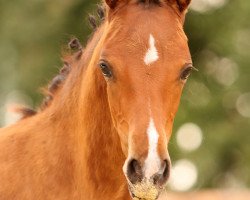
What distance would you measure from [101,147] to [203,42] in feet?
68.7

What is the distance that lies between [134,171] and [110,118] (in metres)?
0.92

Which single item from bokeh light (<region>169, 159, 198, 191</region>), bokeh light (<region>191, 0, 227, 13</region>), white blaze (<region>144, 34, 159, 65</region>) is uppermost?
white blaze (<region>144, 34, 159, 65</region>)

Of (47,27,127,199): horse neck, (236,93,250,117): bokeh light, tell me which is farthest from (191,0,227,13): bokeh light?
(47,27,127,199): horse neck

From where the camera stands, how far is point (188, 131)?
29.6 meters

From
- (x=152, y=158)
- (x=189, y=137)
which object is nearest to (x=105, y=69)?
(x=152, y=158)

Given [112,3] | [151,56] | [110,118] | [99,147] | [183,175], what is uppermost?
[112,3]

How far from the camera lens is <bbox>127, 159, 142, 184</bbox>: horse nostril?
7.12 m

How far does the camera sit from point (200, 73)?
2861 cm

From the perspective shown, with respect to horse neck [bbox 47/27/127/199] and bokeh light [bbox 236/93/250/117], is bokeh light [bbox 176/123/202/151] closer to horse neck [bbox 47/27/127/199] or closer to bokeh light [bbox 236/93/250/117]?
bokeh light [bbox 236/93/250/117]

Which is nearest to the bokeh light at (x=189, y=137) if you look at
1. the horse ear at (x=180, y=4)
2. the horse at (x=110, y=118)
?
the horse at (x=110, y=118)

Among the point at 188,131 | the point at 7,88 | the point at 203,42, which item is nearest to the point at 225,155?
the point at 188,131

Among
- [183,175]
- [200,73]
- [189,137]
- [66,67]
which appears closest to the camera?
[66,67]

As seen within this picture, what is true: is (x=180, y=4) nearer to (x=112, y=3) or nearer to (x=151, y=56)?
(x=112, y=3)

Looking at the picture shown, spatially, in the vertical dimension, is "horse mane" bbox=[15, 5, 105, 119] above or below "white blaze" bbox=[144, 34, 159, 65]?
below
